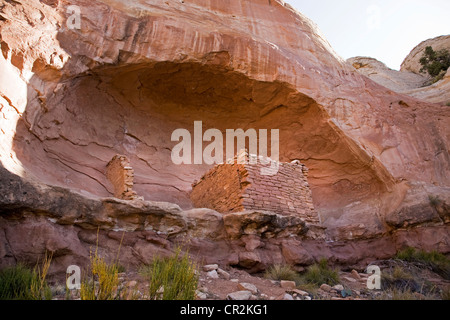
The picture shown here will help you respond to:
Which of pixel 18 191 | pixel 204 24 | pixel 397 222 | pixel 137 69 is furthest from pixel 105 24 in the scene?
pixel 397 222

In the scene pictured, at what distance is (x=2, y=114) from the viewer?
4.70 meters

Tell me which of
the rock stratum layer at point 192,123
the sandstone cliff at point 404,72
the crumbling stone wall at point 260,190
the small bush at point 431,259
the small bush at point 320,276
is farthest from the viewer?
the sandstone cliff at point 404,72

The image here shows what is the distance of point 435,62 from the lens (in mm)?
18312

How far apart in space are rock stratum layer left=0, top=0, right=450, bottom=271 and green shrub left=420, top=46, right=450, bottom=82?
37.5ft

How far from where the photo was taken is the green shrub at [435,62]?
17875mm

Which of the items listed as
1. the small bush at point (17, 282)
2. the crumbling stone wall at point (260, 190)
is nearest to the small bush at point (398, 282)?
the crumbling stone wall at point (260, 190)

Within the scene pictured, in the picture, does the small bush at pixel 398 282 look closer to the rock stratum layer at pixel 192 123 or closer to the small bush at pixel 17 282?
the rock stratum layer at pixel 192 123

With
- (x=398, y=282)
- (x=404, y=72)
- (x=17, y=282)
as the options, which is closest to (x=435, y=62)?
(x=404, y=72)

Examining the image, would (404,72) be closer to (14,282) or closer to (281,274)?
(281,274)

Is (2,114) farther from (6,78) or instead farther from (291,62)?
(291,62)

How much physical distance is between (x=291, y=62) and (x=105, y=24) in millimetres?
5076

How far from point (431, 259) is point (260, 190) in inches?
152

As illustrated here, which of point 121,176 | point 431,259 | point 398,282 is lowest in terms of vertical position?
point 398,282

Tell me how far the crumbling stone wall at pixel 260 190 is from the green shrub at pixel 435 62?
15851 mm
